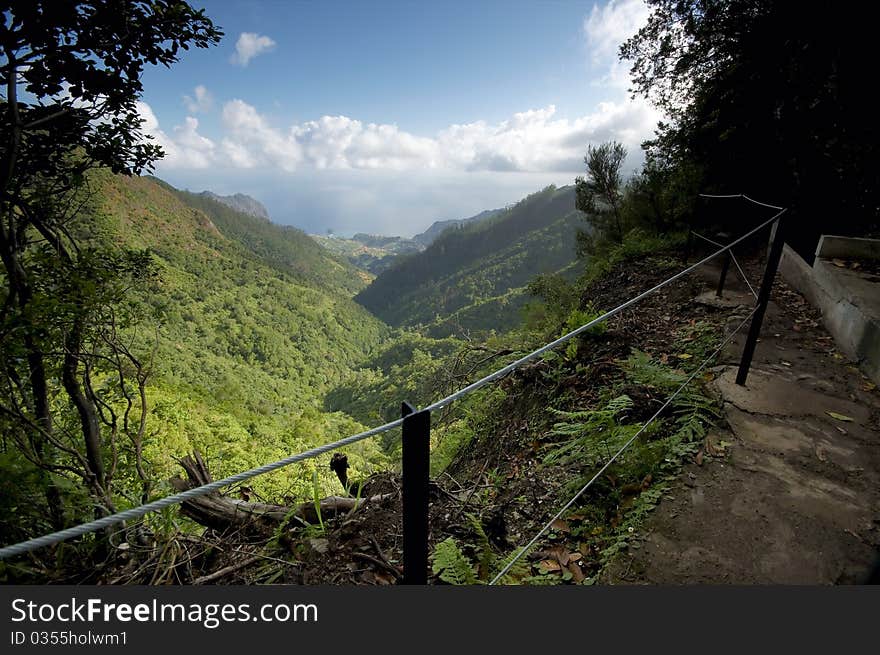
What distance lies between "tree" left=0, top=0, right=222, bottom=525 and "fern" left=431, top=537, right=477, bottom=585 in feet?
9.12

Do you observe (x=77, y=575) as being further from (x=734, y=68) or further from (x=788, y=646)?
(x=734, y=68)

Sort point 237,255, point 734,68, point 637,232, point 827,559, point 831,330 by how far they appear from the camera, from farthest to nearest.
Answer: point 237,255
point 637,232
point 734,68
point 831,330
point 827,559

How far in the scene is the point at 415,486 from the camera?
122 cm

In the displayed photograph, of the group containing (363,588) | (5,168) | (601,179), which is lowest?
(363,588)

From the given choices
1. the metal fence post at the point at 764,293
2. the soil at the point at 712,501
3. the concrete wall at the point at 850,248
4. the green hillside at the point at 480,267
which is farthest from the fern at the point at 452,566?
the green hillside at the point at 480,267

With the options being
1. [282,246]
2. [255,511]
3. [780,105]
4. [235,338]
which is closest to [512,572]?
[255,511]

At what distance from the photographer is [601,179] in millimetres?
14344

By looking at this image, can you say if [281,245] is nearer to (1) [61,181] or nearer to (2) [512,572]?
(1) [61,181]

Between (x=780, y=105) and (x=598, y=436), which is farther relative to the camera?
(x=780, y=105)

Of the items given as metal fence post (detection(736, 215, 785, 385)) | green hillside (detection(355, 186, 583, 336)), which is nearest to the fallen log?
metal fence post (detection(736, 215, 785, 385))

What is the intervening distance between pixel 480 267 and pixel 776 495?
126 metres

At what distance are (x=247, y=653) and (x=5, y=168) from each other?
161 inches

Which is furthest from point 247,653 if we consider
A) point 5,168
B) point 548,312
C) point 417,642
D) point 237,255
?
point 237,255

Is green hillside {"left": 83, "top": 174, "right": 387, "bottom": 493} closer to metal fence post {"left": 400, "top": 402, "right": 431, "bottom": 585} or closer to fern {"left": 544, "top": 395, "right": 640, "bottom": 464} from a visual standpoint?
fern {"left": 544, "top": 395, "right": 640, "bottom": 464}
